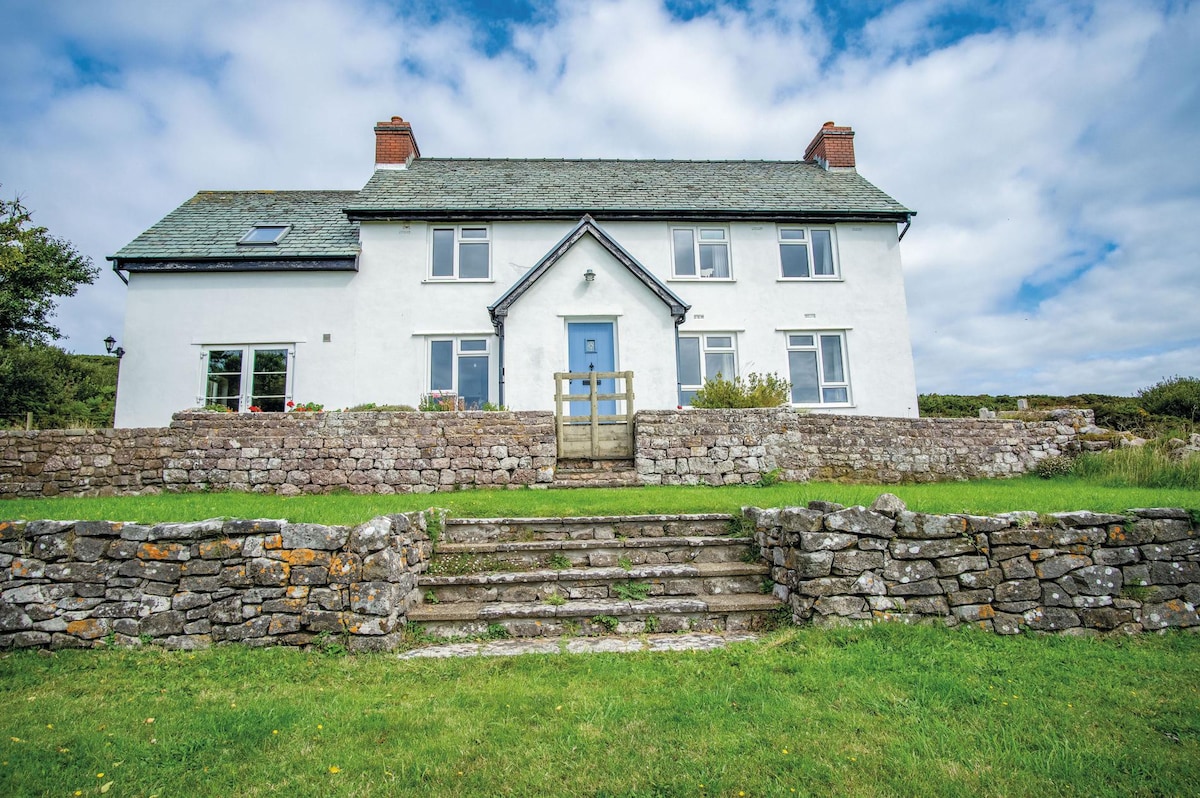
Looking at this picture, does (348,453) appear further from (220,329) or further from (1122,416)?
(1122,416)

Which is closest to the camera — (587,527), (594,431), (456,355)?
(587,527)

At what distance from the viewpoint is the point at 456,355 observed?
55.5 ft

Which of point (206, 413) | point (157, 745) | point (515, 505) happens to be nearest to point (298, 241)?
point (206, 413)

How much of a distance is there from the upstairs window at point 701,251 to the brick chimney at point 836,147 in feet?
19.8

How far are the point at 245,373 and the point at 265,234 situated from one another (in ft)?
14.6

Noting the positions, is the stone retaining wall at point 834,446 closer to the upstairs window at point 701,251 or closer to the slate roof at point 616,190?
the upstairs window at point 701,251

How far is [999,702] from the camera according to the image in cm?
423

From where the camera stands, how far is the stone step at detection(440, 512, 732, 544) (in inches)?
295

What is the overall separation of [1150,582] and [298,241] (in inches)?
762

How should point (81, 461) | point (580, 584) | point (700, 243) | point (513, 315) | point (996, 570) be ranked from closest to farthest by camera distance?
point (996, 570), point (580, 584), point (81, 461), point (513, 315), point (700, 243)

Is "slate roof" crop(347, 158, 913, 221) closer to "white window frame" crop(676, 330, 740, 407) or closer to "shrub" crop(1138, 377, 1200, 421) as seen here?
"white window frame" crop(676, 330, 740, 407)

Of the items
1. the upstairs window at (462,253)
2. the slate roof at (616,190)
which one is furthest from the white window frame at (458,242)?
the slate roof at (616,190)

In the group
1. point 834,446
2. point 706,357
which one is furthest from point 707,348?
point 834,446

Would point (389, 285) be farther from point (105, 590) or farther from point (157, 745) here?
point (157, 745)
